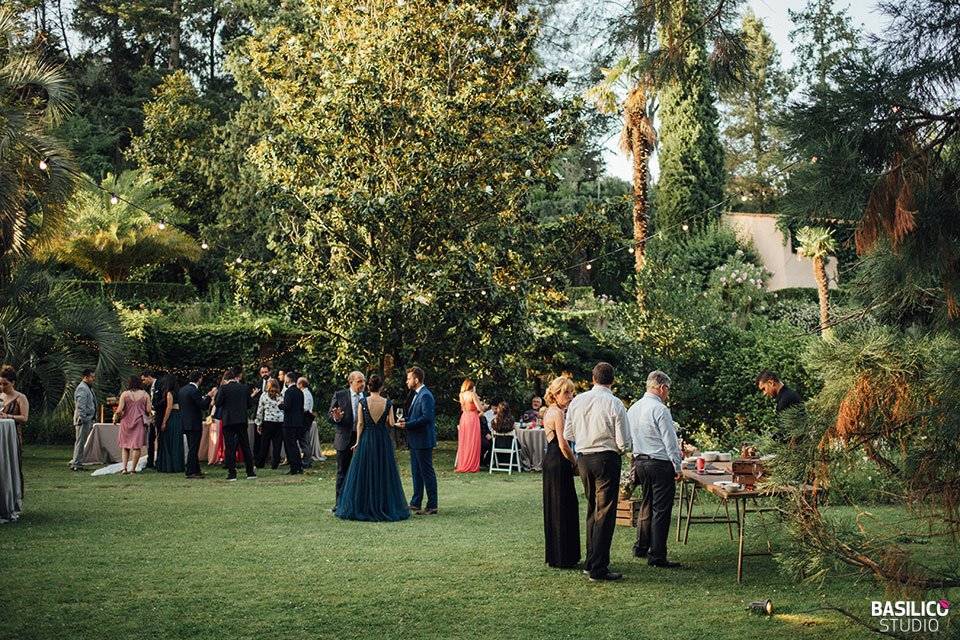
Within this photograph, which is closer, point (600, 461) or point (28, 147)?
point (600, 461)

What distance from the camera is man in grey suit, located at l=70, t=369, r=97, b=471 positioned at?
60.4 ft

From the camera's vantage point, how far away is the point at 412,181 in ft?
66.5

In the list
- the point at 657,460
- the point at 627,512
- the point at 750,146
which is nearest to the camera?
the point at 657,460

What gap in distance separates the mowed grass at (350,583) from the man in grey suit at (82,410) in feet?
18.5

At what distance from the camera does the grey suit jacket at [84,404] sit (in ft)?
60.4

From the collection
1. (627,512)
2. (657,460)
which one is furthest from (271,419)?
(657,460)

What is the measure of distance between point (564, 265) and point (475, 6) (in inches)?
216

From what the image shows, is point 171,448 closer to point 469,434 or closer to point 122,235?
point 469,434

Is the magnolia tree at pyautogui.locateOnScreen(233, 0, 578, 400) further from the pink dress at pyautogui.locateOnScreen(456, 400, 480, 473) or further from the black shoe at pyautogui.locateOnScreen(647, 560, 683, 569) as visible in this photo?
the black shoe at pyautogui.locateOnScreen(647, 560, 683, 569)

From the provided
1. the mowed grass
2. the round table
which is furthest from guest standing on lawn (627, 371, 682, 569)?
the round table

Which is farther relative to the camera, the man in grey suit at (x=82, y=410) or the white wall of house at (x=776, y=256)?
the white wall of house at (x=776, y=256)

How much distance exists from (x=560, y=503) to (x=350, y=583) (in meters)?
1.89

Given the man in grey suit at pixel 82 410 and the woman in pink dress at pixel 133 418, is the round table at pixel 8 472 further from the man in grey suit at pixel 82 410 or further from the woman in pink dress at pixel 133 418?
the man in grey suit at pixel 82 410

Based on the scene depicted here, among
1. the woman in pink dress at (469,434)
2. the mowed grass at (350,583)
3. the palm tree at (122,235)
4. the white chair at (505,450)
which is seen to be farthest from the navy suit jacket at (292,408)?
the palm tree at (122,235)
